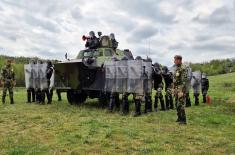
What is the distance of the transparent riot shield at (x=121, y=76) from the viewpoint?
14.2 m

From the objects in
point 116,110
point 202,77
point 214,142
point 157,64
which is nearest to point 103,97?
point 116,110

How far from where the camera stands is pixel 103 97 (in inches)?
643

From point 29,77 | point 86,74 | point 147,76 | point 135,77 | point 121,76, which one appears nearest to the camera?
point 135,77

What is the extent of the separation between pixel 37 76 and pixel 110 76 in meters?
5.21

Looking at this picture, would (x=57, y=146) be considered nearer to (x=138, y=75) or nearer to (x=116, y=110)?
(x=138, y=75)

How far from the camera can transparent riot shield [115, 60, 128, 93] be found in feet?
46.5

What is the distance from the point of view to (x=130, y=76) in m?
13.9

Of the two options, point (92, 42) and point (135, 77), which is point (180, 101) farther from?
A: point (92, 42)

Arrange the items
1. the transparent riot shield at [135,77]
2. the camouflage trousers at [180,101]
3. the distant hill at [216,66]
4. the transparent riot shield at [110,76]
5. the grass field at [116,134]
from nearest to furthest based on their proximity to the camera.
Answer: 1. the grass field at [116,134]
2. the camouflage trousers at [180,101]
3. the transparent riot shield at [135,77]
4. the transparent riot shield at [110,76]
5. the distant hill at [216,66]

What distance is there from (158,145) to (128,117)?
189 inches

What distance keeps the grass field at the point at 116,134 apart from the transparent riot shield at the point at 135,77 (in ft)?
3.04

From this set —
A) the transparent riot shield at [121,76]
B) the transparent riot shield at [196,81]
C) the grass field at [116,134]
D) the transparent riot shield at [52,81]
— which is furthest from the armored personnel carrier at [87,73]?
the transparent riot shield at [196,81]

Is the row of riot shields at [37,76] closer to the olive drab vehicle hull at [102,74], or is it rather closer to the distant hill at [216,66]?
the olive drab vehicle hull at [102,74]

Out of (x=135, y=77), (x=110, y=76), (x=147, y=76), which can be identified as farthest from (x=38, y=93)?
(x=147, y=76)
